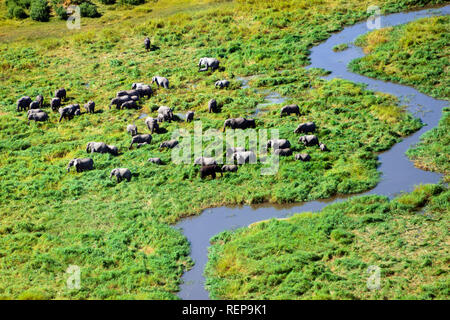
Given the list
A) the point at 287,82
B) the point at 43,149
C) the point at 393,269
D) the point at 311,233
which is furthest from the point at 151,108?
the point at 393,269

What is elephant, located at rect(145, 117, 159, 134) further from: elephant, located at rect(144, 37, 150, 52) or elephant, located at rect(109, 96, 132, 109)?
elephant, located at rect(144, 37, 150, 52)

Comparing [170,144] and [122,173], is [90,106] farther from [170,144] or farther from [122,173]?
[122,173]

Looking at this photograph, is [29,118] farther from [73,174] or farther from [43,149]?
[73,174]

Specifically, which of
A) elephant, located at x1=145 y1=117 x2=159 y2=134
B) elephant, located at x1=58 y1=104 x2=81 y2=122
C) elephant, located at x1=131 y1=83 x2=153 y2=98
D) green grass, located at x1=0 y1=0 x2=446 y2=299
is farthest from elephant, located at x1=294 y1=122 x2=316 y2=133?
elephant, located at x1=58 y1=104 x2=81 y2=122

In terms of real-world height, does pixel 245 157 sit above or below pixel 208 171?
above

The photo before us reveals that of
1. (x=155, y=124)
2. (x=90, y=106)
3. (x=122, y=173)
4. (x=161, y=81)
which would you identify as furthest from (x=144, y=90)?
(x=122, y=173)
